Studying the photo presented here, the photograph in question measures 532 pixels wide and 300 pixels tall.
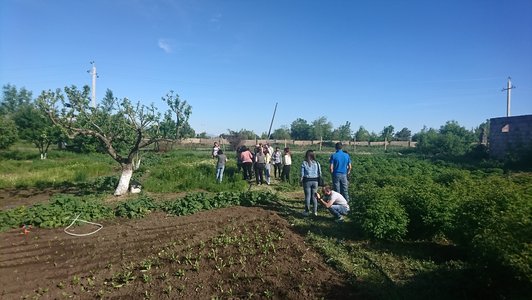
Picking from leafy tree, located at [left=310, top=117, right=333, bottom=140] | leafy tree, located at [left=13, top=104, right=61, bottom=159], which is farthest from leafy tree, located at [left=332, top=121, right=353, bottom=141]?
leafy tree, located at [left=13, top=104, right=61, bottom=159]

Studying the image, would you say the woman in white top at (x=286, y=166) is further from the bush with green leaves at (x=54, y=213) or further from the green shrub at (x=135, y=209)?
the bush with green leaves at (x=54, y=213)

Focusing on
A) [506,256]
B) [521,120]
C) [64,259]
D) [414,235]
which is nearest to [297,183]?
[414,235]

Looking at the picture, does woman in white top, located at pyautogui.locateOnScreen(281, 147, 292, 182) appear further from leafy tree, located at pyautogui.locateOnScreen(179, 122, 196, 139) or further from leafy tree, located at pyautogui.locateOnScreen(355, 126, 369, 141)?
leafy tree, located at pyautogui.locateOnScreen(355, 126, 369, 141)

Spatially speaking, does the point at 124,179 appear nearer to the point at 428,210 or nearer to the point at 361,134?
the point at 428,210

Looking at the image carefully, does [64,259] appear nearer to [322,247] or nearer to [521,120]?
[322,247]

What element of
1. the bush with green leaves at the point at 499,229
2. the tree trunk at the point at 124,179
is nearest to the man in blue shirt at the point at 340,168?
the bush with green leaves at the point at 499,229

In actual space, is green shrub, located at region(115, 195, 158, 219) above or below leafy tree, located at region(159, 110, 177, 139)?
below

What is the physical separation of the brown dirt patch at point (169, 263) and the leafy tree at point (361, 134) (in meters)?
57.8

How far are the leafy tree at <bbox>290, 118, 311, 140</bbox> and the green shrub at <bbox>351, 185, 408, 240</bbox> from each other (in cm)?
5617

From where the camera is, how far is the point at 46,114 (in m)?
11.1

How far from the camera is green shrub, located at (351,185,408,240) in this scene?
6133 mm

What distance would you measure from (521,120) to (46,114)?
30804mm

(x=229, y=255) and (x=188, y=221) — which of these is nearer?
(x=229, y=255)

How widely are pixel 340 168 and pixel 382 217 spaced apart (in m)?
3.08
